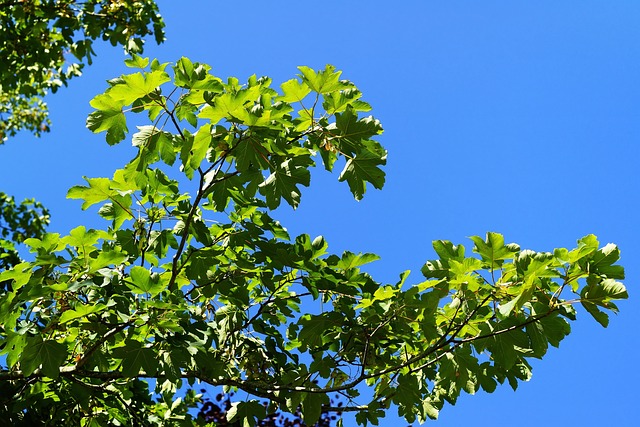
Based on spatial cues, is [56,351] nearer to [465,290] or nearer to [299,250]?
[299,250]

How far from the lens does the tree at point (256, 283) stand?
2.99 m

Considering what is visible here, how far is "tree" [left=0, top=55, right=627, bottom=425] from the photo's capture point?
299 centimetres

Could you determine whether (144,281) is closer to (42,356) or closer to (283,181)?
(42,356)

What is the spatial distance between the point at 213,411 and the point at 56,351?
6973mm

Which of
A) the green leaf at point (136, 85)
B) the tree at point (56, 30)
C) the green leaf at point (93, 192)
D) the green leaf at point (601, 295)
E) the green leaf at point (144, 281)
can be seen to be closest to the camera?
the green leaf at point (601, 295)

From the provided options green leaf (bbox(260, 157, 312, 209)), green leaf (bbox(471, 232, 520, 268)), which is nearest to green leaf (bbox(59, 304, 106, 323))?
green leaf (bbox(260, 157, 312, 209))

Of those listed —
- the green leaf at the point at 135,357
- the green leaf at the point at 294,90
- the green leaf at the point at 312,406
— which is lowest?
the green leaf at the point at 135,357

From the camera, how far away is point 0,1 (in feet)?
27.2

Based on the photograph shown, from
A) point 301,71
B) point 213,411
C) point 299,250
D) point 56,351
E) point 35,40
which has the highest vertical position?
point 35,40

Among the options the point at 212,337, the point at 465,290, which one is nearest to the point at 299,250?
the point at 212,337

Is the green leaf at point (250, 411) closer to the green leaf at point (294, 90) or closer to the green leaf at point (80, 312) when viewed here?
the green leaf at point (80, 312)

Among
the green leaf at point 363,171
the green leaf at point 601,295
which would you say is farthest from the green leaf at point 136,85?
the green leaf at point 601,295

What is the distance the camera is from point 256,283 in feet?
13.3

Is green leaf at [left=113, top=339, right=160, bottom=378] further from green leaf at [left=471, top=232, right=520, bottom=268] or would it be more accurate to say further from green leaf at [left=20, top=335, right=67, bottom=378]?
green leaf at [left=471, top=232, right=520, bottom=268]
